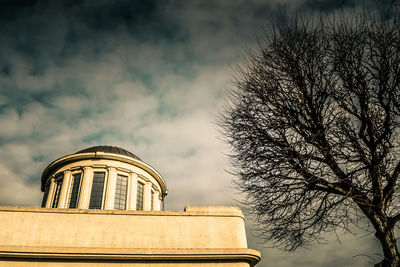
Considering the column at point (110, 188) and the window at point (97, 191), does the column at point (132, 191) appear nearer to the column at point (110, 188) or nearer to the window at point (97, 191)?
the column at point (110, 188)

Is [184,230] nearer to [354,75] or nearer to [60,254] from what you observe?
[60,254]

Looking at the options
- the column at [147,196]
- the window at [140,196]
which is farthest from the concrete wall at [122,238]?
the column at [147,196]

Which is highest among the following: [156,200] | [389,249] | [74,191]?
[156,200]

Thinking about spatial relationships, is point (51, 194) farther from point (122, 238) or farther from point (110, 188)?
point (122, 238)

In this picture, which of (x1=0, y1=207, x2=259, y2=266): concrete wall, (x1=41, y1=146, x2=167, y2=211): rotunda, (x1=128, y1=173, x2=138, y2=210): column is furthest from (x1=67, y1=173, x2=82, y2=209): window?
(x1=0, y1=207, x2=259, y2=266): concrete wall

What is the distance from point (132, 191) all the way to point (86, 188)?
10.2 ft

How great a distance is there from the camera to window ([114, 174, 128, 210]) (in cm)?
1861

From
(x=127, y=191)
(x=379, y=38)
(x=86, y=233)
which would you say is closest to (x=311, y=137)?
(x=379, y=38)

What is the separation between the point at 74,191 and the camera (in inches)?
733

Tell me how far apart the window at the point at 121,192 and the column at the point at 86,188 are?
183 centimetres

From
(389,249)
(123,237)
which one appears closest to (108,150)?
(123,237)

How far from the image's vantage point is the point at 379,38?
6973 millimetres

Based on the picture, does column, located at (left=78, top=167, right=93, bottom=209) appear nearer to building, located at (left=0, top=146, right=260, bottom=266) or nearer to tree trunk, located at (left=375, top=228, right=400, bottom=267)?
building, located at (left=0, top=146, right=260, bottom=266)

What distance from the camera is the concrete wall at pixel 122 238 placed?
10391mm
